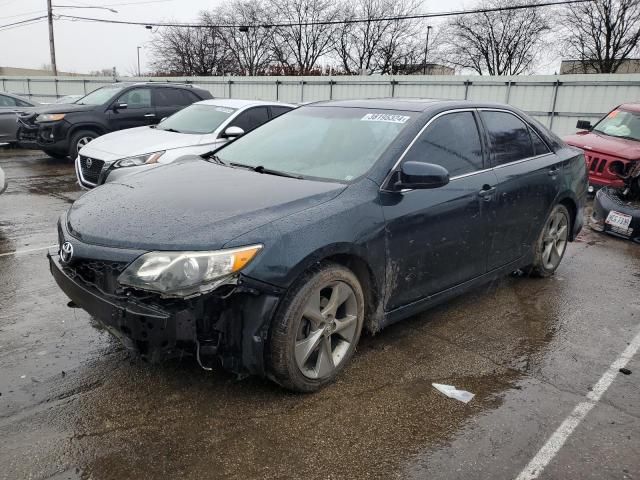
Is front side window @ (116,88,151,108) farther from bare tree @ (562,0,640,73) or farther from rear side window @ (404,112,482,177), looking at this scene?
bare tree @ (562,0,640,73)

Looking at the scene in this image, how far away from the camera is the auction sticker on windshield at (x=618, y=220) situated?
657 centimetres

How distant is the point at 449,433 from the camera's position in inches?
107

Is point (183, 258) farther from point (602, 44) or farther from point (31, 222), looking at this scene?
point (602, 44)

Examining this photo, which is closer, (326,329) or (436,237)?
(326,329)

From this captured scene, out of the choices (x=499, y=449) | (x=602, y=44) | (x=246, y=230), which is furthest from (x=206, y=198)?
(x=602, y=44)

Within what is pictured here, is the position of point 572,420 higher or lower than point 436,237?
lower

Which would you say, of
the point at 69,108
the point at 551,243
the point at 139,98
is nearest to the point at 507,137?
the point at 551,243

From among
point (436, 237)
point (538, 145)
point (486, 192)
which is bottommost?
point (436, 237)

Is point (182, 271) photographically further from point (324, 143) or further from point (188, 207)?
point (324, 143)

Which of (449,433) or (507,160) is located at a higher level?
(507,160)

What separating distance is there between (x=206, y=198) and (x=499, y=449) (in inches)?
80.1

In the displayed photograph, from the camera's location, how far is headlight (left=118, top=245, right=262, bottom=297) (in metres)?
2.50

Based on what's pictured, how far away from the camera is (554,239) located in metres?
5.07

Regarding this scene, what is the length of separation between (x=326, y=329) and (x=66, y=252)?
4.89ft
